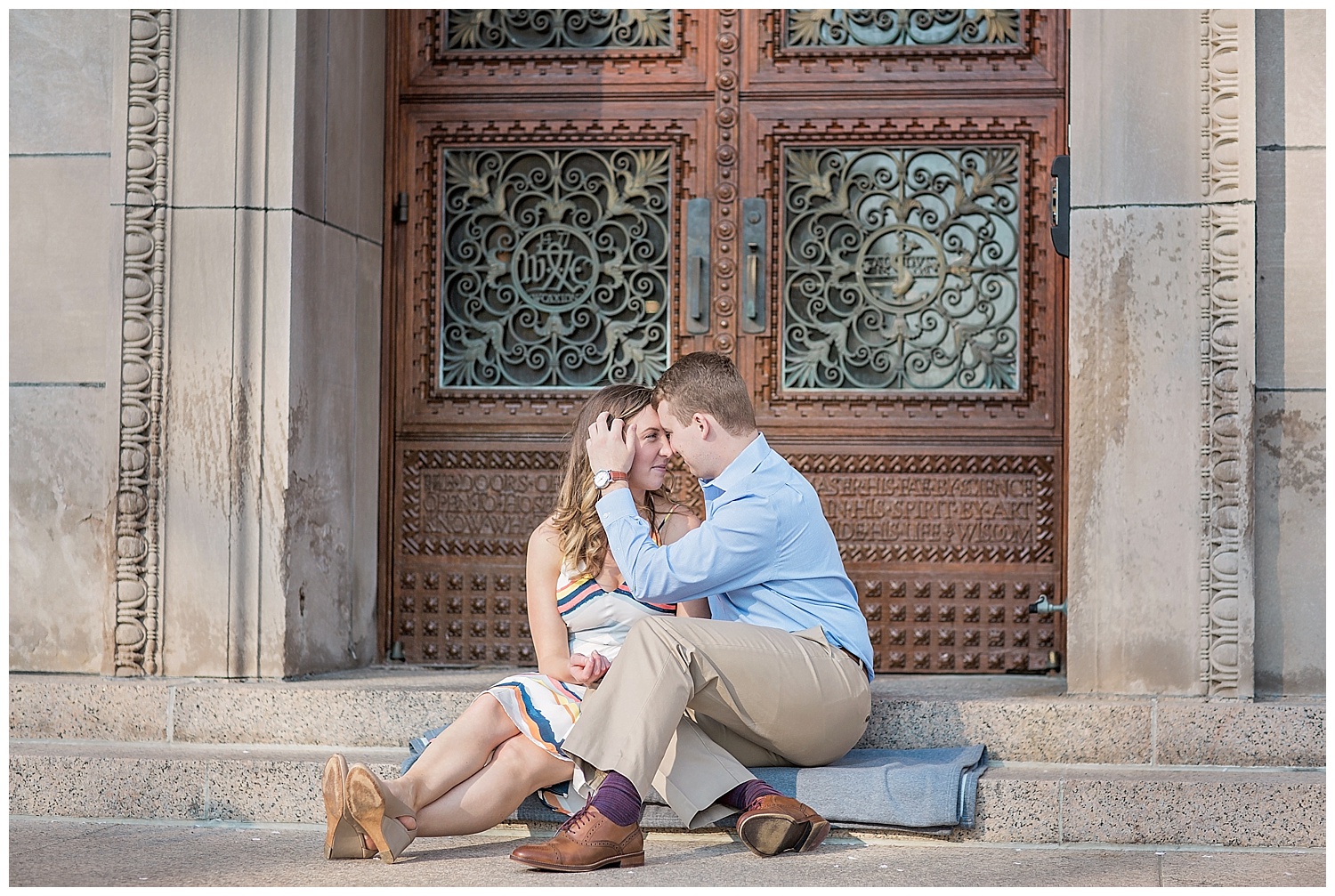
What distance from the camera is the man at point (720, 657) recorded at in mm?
3773

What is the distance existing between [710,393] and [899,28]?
8.21ft

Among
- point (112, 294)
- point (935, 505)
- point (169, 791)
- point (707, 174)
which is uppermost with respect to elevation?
point (707, 174)

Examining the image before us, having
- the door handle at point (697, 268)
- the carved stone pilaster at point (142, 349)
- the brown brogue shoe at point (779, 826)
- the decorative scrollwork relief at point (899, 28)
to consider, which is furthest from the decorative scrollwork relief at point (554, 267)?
the brown brogue shoe at point (779, 826)

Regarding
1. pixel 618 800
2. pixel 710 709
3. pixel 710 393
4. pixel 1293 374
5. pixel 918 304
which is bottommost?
pixel 618 800

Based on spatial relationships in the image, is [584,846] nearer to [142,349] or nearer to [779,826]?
[779,826]

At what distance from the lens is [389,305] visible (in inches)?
241

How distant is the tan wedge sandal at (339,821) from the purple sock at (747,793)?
1016 millimetres

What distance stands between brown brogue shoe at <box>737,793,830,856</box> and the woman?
54 centimetres

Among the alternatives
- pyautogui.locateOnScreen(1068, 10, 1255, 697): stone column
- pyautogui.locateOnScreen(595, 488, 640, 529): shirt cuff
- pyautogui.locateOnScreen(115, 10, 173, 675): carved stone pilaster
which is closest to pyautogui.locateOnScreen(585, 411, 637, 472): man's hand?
pyautogui.locateOnScreen(595, 488, 640, 529): shirt cuff

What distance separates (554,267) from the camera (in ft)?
19.9

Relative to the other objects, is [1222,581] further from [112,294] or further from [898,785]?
[112,294]

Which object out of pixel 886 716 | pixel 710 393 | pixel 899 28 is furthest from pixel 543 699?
pixel 899 28

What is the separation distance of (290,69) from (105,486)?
1.74 metres

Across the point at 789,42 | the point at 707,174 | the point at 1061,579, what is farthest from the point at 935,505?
the point at 789,42
